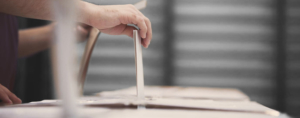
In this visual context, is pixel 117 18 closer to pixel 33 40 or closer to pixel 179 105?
pixel 179 105

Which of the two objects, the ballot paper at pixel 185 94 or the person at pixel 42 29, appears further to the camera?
the ballot paper at pixel 185 94

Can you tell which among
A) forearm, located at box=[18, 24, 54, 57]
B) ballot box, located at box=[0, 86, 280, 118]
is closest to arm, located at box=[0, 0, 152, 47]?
ballot box, located at box=[0, 86, 280, 118]

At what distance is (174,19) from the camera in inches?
76.5

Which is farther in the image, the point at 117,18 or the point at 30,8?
the point at 117,18

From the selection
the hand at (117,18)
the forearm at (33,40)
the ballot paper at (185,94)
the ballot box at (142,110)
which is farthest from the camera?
the forearm at (33,40)

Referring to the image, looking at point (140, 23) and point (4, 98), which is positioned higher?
point (140, 23)

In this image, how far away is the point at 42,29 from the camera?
2.27ft

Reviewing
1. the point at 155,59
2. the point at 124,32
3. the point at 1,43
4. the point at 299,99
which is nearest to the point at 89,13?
the point at 124,32

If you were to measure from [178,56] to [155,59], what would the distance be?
0.65 feet

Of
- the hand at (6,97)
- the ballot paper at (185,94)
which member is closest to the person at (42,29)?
the hand at (6,97)

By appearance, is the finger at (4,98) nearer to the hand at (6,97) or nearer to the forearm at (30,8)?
the hand at (6,97)

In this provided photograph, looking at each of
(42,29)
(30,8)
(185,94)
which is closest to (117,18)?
(30,8)

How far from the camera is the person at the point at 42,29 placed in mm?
253

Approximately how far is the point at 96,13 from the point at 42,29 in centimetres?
44
